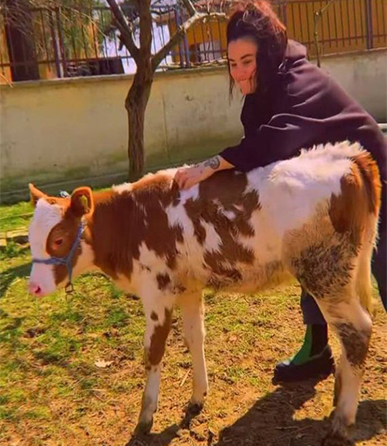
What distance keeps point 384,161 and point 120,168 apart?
7827mm

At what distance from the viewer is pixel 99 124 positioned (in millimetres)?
10125

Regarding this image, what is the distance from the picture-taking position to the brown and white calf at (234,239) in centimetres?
265

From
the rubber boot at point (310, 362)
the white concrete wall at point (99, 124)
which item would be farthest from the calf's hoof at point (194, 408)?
the white concrete wall at point (99, 124)

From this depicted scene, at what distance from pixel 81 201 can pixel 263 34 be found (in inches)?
47.4

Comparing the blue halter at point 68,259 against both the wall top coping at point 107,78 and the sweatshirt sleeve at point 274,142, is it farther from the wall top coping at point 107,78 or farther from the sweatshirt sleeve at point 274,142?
the wall top coping at point 107,78

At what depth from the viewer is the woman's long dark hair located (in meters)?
2.80

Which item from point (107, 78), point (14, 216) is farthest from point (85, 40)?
point (14, 216)

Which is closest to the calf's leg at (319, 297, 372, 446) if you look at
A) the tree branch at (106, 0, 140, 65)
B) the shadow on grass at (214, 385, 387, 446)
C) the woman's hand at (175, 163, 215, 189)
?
the shadow on grass at (214, 385, 387, 446)

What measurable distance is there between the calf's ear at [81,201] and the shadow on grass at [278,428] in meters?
1.23

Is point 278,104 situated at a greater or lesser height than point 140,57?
lesser

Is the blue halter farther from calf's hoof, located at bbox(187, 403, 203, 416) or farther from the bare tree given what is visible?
the bare tree

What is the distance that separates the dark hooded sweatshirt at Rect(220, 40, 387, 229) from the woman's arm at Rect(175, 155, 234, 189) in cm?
4

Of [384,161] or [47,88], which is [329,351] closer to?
[384,161]

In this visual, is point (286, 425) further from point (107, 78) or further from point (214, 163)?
point (107, 78)
